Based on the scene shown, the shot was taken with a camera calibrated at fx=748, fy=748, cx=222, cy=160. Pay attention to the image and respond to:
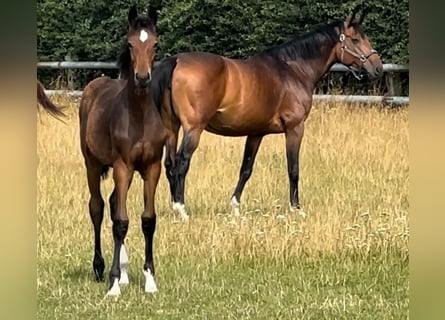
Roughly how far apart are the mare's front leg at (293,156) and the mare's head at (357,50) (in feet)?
1.64

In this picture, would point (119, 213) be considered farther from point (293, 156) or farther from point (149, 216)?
point (293, 156)

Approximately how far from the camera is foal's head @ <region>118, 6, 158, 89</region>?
88.4 inches

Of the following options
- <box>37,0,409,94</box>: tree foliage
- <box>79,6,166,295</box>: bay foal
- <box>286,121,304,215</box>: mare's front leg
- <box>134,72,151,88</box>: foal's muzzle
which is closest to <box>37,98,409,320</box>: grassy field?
<box>286,121,304,215</box>: mare's front leg

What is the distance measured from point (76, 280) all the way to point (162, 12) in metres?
2.12

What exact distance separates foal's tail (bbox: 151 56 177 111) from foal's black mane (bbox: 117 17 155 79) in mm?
1498

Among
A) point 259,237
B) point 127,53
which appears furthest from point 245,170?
point 127,53

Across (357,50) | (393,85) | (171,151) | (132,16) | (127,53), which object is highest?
(132,16)

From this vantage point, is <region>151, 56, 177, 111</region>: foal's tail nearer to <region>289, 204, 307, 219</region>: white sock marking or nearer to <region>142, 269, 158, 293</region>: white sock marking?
<region>289, 204, 307, 219</region>: white sock marking

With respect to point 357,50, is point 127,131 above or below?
below

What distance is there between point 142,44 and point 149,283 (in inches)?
36.4

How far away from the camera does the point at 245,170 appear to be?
14.9 feet

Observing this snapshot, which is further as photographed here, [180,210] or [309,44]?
[309,44]

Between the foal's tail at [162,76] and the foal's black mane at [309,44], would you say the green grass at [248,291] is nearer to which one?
the foal's tail at [162,76]
